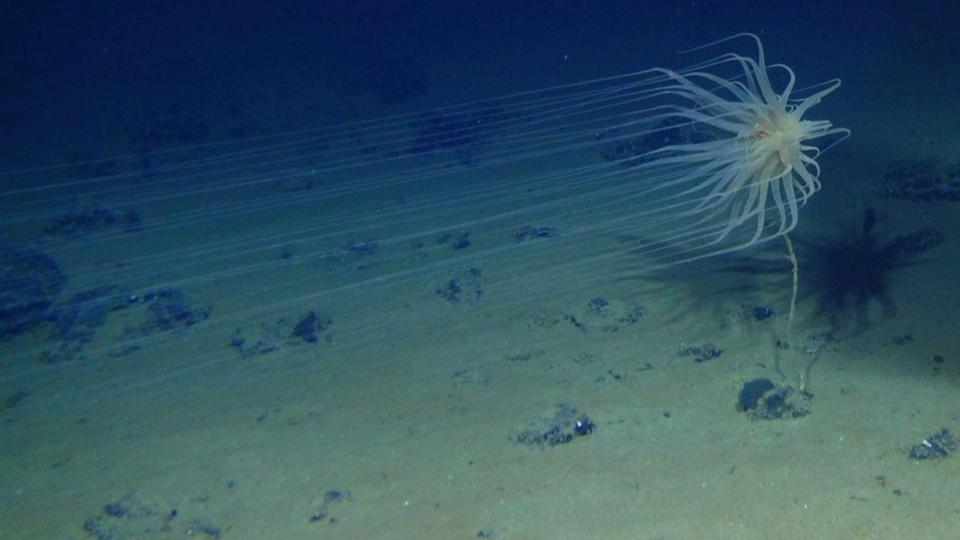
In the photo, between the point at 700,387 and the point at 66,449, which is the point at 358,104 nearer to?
the point at 66,449

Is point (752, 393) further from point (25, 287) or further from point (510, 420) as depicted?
point (25, 287)

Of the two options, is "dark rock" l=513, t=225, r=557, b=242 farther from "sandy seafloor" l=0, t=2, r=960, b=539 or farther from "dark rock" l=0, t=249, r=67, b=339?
"dark rock" l=0, t=249, r=67, b=339

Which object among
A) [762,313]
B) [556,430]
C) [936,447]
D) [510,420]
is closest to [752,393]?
[936,447]

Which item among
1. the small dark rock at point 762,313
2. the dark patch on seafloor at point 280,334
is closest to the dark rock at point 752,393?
the small dark rock at point 762,313

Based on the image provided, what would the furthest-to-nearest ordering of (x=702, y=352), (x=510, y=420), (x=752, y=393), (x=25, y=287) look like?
(x=25, y=287) → (x=702, y=352) → (x=510, y=420) → (x=752, y=393)

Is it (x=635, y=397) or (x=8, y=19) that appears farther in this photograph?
(x=8, y=19)

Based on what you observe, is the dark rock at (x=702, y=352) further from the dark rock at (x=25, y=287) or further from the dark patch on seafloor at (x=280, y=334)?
the dark rock at (x=25, y=287)

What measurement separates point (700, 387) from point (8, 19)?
47.2 m

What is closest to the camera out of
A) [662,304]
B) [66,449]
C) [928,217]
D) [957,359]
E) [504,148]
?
[957,359]

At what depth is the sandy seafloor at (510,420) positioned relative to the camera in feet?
15.9

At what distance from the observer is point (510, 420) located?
251 inches

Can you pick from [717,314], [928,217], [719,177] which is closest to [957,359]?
[717,314]

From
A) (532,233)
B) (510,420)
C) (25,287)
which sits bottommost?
(510,420)

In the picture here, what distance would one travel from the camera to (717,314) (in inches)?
302
